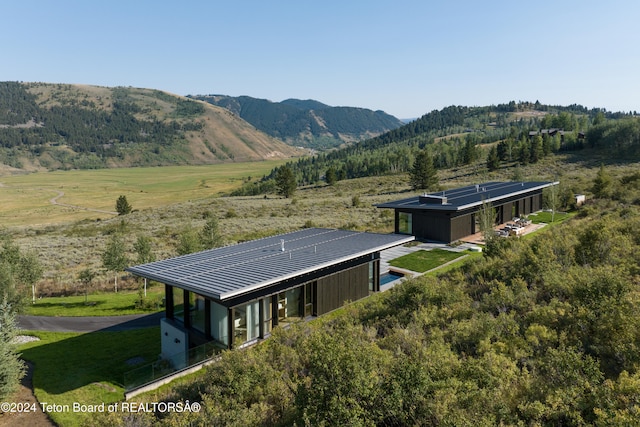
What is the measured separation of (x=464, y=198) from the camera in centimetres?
4156

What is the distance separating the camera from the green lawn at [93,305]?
2719 centimetres

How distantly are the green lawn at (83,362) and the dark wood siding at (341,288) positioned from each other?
9.17m

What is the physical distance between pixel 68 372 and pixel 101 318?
302 inches

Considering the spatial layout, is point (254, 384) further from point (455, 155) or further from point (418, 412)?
point (455, 155)

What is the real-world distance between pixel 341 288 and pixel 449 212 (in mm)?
18283

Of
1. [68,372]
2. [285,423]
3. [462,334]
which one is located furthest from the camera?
[68,372]

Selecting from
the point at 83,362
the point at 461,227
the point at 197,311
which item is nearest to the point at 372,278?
the point at 197,311

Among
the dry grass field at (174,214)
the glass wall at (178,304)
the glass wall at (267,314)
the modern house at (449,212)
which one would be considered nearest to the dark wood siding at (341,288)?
the glass wall at (267,314)

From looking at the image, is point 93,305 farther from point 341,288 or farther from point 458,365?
point 458,365

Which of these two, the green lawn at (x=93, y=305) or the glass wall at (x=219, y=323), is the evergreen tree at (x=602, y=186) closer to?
the glass wall at (x=219, y=323)

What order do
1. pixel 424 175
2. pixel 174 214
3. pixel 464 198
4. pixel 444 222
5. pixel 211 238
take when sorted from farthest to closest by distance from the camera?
1. pixel 424 175
2. pixel 174 214
3. pixel 464 198
4. pixel 444 222
5. pixel 211 238

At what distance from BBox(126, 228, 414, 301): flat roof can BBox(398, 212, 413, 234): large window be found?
45.7 feet

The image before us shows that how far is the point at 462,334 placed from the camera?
1490 centimetres

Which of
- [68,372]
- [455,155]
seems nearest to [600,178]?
[68,372]
